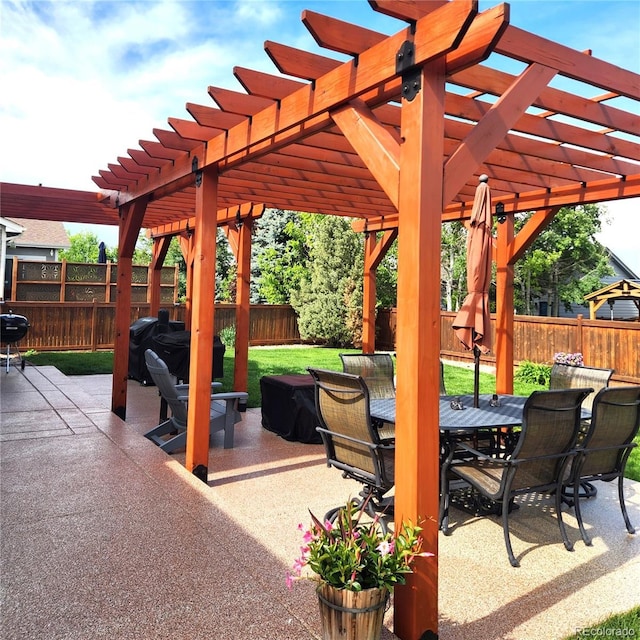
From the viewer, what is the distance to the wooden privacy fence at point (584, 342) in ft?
35.4

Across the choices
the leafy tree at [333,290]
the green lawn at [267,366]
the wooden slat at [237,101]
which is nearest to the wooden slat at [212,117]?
the wooden slat at [237,101]

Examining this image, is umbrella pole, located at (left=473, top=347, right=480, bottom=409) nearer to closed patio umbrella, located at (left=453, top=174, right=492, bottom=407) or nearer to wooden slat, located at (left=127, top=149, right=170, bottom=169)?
closed patio umbrella, located at (left=453, top=174, right=492, bottom=407)

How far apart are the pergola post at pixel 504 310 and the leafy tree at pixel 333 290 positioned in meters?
11.1

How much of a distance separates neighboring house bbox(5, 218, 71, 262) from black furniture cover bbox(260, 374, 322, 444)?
21235 mm

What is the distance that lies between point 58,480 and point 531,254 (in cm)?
1806

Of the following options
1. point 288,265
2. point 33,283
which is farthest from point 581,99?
point 288,265

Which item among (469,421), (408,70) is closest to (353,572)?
(469,421)

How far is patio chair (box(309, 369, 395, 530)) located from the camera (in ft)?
11.1

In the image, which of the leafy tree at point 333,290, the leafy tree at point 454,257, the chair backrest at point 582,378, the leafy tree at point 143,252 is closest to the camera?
the chair backrest at point 582,378

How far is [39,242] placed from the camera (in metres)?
24.2

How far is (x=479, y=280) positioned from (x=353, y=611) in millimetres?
2456

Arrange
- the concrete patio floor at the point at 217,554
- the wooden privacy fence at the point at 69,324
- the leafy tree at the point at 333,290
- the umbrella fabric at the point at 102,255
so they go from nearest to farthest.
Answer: the concrete patio floor at the point at 217,554, the wooden privacy fence at the point at 69,324, the umbrella fabric at the point at 102,255, the leafy tree at the point at 333,290

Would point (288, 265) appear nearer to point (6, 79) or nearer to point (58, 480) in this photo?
point (6, 79)

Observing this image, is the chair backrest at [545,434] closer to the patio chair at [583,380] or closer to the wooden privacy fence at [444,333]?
the patio chair at [583,380]
